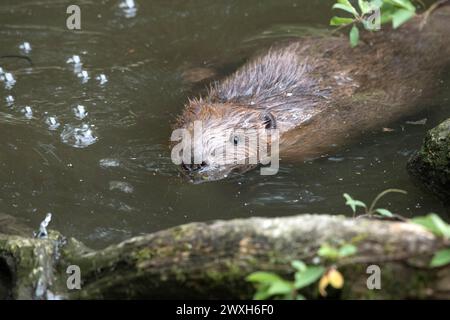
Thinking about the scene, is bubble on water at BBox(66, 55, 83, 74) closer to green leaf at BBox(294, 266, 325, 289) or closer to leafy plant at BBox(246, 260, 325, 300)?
leafy plant at BBox(246, 260, 325, 300)

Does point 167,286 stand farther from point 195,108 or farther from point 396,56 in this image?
point 396,56

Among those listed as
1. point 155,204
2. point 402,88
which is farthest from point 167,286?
point 402,88

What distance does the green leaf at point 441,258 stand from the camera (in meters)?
2.17

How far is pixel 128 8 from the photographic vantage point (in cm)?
747

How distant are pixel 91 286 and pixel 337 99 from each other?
10.4ft

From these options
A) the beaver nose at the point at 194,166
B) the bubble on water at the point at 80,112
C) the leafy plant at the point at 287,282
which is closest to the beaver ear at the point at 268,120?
the beaver nose at the point at 194,166

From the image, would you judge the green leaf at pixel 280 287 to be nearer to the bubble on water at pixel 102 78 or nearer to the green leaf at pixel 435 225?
the green leaf at pixel 435 225

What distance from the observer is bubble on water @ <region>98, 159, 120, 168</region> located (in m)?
5.02

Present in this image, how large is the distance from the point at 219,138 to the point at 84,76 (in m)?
2.11

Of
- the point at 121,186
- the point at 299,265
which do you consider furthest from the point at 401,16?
the point at 121,186

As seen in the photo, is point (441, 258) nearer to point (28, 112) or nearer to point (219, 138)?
point (219, 138)

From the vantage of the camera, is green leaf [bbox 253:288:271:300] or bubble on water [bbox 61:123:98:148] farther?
bubble on water [bbox 61:123:98:148]

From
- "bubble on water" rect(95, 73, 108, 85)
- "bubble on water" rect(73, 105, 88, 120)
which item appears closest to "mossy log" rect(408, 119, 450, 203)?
"bubble on water" rect(73, 105, 88, 120)

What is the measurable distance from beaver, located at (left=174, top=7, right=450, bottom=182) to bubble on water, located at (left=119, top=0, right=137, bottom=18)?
1.96 m
